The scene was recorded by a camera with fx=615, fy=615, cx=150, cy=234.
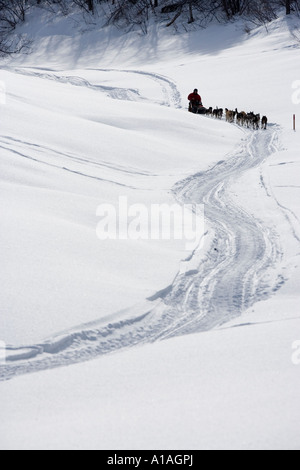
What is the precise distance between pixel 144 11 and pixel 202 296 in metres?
35.4

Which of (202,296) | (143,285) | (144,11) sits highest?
(144,11)

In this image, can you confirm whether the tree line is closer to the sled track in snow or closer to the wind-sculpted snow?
the wind-sculpted snow

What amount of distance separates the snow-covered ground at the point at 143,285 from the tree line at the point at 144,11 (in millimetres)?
19166

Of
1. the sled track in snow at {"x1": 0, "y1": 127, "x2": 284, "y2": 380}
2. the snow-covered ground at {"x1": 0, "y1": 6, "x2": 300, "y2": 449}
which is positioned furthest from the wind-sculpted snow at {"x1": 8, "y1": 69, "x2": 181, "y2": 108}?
the sled track in snow at {"x1": 0, "y1": 127, "x2": 284, "y2": 380}

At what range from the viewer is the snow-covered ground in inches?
188

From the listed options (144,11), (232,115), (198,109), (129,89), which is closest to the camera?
(232,115)

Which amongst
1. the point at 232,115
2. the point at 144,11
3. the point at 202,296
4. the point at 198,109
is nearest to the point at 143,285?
the point at 202,296

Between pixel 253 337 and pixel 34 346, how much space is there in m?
2.24

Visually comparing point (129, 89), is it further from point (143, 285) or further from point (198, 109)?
point (143, 285)

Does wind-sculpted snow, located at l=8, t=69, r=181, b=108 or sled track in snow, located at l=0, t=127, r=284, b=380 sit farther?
wind-sculpted snow, located at l=8, t=69, r=181, b=108

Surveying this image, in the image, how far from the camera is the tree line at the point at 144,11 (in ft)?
116

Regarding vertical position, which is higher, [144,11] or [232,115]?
[144,11]

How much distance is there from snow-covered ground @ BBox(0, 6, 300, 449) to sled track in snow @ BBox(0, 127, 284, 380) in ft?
0.08

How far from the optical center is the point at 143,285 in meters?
7.88
